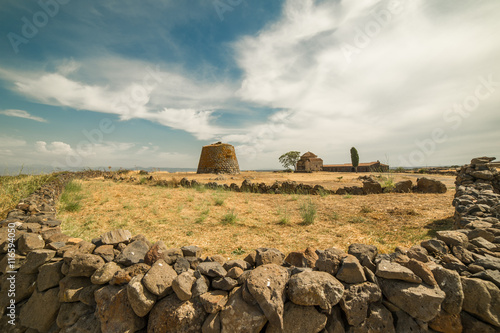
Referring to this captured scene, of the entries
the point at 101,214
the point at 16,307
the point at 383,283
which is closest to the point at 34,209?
the point at 101,214

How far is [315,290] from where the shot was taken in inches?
77.2

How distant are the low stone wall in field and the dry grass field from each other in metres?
1.79

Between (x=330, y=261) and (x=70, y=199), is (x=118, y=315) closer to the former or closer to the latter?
(x=330, y=261)

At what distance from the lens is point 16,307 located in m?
3.03

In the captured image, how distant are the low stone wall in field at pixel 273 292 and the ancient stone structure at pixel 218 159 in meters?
22.9

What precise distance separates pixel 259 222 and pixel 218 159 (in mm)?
19839

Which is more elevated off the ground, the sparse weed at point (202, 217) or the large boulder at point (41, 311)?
the sparse weed at point (202, 217)

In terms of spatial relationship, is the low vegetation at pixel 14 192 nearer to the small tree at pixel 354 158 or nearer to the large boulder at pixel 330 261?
the large boulder at pixel 330 261

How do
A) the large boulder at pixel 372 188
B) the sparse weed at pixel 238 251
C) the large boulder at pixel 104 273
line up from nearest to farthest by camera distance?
the large boulder at pixel 104 273 → the sparse weed at pixel 238 251 → the large boulder at pixel 372 188

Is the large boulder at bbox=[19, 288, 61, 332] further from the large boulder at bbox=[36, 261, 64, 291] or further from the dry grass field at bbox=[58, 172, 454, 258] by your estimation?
the dry grass field at bbox=[58, 172, 454, 258]

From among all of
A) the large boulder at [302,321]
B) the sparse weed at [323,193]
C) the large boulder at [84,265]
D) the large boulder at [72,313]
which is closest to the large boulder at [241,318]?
the large boulder at [302,321]

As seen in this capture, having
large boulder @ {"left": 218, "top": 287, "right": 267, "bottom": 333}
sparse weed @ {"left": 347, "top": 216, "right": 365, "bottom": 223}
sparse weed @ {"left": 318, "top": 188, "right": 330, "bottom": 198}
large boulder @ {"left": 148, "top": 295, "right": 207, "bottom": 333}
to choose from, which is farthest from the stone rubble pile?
sparse weed @ {"left": 318, "top": 188, "right": 330, "bottom": 198}

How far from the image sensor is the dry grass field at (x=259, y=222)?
15.8ft

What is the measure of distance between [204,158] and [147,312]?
24.9 meters
